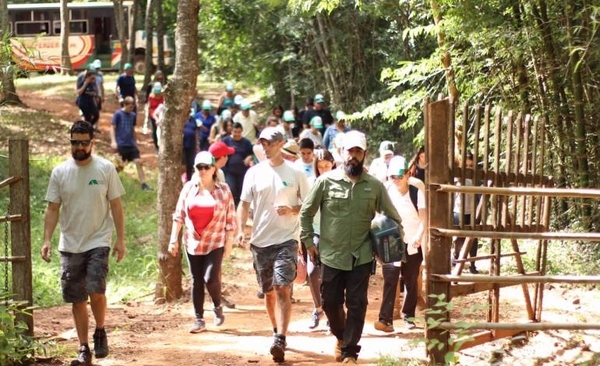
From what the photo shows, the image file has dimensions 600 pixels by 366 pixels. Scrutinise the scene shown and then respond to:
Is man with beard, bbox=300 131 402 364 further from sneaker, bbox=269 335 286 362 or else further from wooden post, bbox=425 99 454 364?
wooden post, bbox=425 99 454 364

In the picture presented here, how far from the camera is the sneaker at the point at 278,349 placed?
27.6 ft

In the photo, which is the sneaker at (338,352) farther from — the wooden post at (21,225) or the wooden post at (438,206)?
the wooden post at (21,225)

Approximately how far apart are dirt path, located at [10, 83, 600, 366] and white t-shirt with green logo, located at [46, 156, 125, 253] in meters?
1.11

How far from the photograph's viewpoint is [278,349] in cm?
840

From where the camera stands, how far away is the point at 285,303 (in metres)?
8.59

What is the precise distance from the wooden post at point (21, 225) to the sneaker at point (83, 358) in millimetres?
574

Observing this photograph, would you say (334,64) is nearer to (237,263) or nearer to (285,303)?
(237,263)

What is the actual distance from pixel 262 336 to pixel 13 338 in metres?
3.02

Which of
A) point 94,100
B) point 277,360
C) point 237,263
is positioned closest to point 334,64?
point 94,100

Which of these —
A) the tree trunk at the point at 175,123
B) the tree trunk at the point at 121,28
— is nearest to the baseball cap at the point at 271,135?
the tree trunk at the point at 175,123

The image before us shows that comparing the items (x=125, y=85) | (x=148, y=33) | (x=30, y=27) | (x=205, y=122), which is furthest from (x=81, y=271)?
(x=30, y=27)

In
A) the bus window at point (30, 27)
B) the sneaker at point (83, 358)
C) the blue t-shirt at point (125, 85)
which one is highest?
the bus window at point (30, 27)

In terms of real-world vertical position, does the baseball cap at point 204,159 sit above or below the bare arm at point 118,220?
above

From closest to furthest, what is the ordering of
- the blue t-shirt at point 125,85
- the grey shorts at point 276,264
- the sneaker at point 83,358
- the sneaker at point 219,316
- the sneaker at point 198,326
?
the sneaker at point 83,358 < the grey shorts at point 276,264 < the sneaker at point 198,326 < the sneaker at point 219,316 < the blue t-shirt at point 125,85
